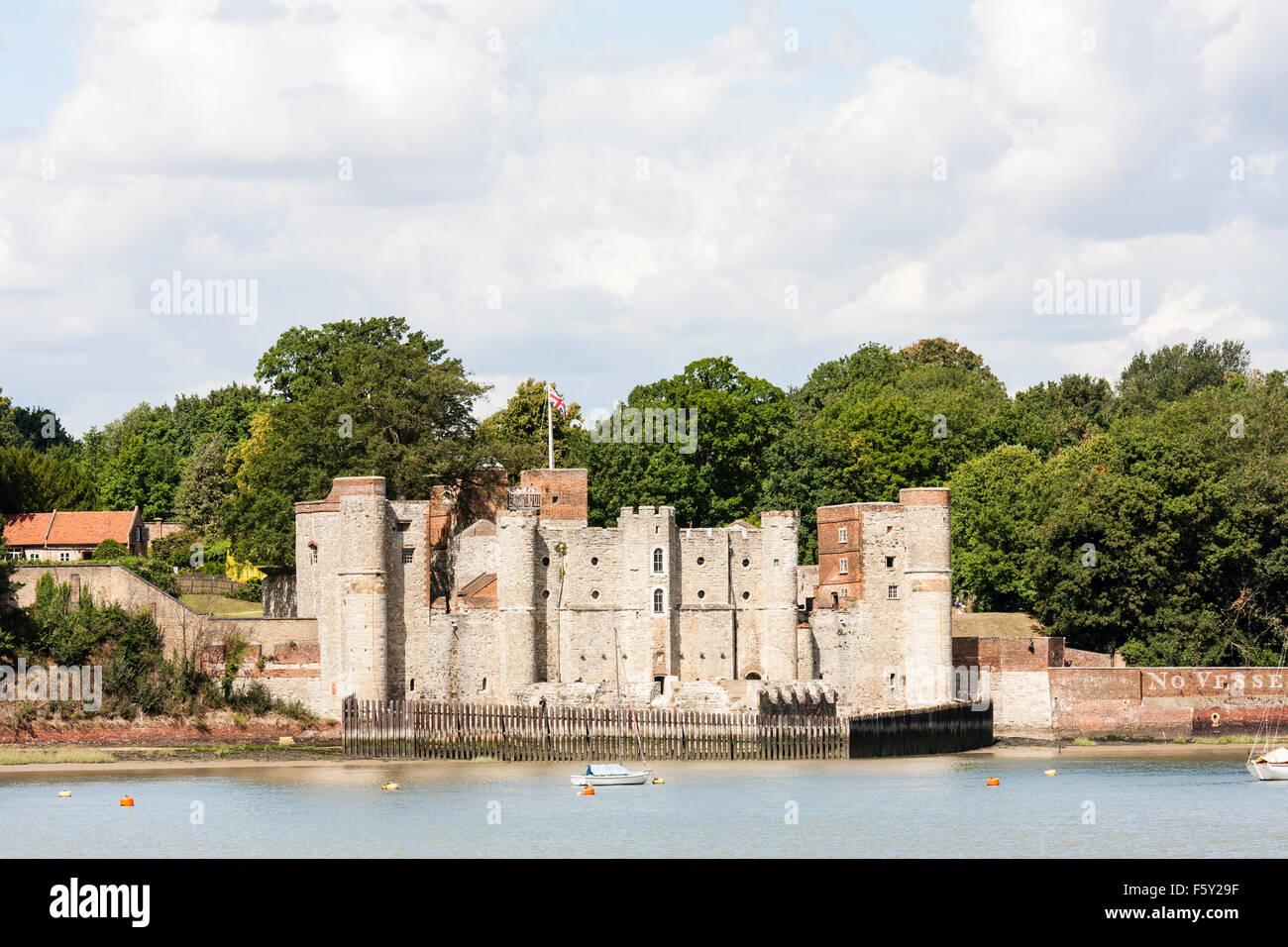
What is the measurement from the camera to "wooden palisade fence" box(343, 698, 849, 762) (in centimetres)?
5569

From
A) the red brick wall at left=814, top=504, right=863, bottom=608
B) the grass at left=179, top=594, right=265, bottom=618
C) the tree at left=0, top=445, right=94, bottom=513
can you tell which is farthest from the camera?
the tree at left=0, top=445, right=94, bottom=513

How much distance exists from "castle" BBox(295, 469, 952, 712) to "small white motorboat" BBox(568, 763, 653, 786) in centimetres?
804

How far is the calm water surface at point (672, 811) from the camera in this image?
38062 mm

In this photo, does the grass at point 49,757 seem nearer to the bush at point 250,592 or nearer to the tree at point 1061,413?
the bush at point 250,592

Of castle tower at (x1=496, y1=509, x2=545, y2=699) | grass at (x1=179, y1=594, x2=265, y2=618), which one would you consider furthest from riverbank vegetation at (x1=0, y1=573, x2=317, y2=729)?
grass at (x1=179, y1=594, x2=265, y2=618)

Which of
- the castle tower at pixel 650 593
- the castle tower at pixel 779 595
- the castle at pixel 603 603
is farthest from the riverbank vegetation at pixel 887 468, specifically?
the castle tower at pixel 779 595

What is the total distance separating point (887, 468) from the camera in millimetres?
80062

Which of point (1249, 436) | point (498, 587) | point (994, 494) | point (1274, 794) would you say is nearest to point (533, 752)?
point (498, 587)

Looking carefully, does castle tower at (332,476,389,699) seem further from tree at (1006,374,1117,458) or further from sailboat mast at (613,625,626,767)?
tree at (1006,374,1117,458)

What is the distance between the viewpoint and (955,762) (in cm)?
5588

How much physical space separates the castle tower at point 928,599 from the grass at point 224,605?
27427 millimetres

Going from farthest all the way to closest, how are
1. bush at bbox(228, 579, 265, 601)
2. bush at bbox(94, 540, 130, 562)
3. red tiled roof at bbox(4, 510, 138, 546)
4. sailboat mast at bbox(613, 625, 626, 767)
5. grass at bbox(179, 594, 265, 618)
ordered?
red tiled roof at bbox(4, 510, 138, 546), bush at bbox(228, 579, 265, 601), bush at bbox(94, 540, 130, 562), grass at bbox(179, 594, 265, 618), sailboat mast at bbox(613, 625, 626, 767)

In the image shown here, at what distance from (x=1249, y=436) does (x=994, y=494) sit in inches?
438
